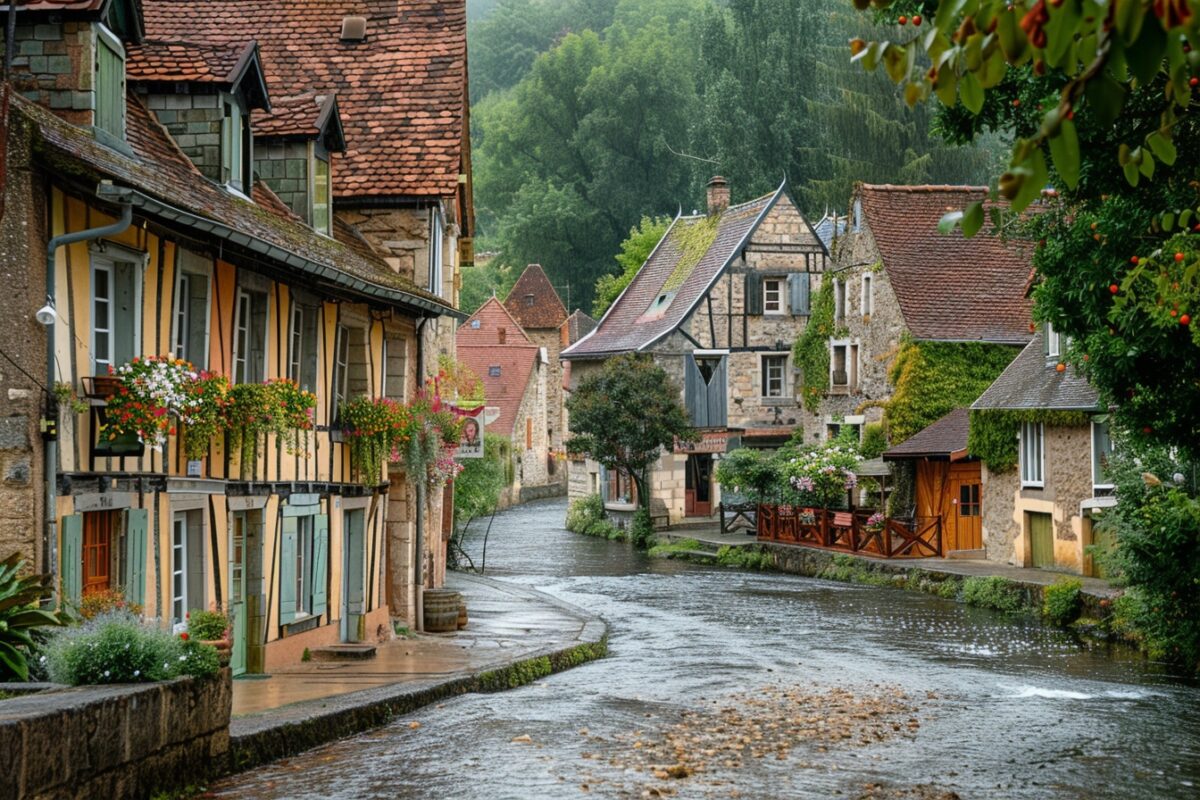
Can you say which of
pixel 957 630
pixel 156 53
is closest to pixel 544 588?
pixel 957 630

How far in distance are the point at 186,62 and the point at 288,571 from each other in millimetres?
5282

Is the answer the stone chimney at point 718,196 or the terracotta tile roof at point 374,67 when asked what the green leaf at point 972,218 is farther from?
the stone chimney at point 718,196

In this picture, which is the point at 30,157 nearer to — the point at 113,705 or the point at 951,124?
the point at 113,705

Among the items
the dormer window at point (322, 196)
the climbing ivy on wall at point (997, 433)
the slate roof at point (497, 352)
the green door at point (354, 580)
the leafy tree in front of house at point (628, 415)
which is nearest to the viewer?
the green door at point (354, 580)

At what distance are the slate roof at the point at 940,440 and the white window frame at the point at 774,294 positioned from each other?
11187 millimetres

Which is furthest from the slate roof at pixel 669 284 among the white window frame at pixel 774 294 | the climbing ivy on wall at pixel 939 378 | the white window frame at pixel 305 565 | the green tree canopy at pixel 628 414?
the white window frame at pixel 305 565

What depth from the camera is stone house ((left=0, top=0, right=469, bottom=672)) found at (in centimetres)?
1009

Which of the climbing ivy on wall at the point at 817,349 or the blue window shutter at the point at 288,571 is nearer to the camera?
the blue window shutter at the point at 288,571

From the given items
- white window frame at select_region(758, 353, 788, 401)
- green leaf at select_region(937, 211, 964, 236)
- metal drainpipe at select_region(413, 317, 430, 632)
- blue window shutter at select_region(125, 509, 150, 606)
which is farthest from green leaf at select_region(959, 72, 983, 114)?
white window frame at select_region(758, 353, 788, 401)

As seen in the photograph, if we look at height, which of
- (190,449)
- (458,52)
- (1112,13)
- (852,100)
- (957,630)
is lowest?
(957,630)

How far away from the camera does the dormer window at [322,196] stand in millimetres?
17844

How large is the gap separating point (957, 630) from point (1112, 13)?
19.9 m

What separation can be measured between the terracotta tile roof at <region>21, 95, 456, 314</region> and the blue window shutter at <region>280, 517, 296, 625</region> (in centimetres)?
258

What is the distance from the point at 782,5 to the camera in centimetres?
6788
